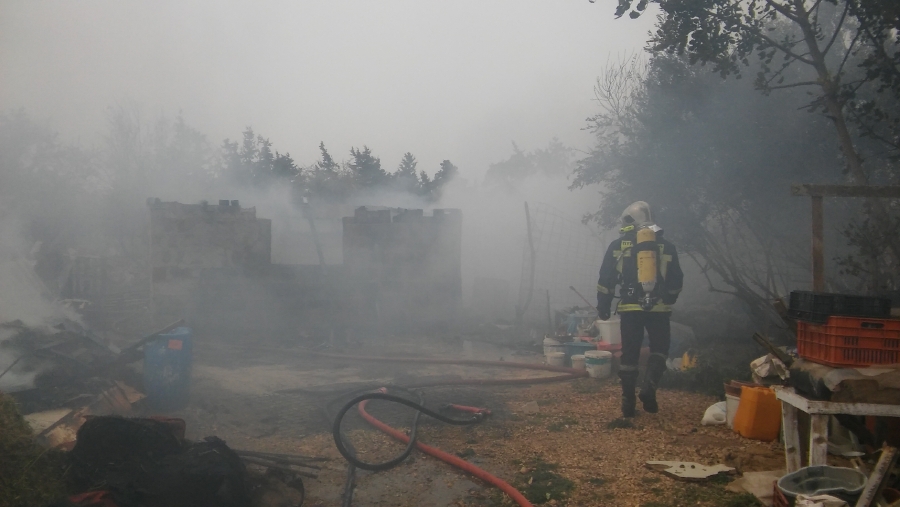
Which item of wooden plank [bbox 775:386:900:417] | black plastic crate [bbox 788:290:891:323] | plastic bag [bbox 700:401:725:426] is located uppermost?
black plastic crate [bbox 788:290:891:323]

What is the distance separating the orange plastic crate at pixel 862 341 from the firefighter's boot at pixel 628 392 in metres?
2.33

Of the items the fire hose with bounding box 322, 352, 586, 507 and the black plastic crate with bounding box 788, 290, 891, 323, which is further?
the fire hose with bounding box 322, 352, 586, 507

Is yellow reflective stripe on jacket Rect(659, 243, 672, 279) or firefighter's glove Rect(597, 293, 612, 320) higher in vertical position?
yellow reflective stripe on jacket Rect(659, 243, 672, 279)

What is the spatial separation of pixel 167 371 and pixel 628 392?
15.8 ft

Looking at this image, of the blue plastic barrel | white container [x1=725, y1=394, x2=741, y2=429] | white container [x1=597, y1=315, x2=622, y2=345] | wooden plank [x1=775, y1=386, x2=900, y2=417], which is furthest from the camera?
white container [x1=597, y1=315, x2=622, y2=345]

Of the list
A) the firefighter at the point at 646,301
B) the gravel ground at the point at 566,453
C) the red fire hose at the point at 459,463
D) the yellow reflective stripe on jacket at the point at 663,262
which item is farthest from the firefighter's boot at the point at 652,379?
the red fire hose at the point at 459,463

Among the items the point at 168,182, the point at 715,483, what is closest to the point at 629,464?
the point at 715,483

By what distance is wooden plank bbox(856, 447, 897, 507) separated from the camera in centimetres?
304

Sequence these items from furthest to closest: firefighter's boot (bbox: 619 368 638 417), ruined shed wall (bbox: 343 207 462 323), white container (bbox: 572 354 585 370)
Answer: ruined shed wall (bbox: 343 207 462 323) → white container (bbox: 572 354 585 370) → firefighter's boot (bbox: 619 368 638 417)

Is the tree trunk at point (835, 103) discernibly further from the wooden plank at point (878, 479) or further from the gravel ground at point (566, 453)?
the wooden plank at point (878, 479)

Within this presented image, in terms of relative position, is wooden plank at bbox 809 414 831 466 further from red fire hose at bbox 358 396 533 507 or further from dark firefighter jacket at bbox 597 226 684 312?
dark firefighter jacket at bbox 597 226 684 312

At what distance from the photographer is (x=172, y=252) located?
12203 millimetres

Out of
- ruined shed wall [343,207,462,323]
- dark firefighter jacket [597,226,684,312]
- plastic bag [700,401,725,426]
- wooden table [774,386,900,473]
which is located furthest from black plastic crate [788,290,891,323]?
ruined shed wall [343,207,462,323]

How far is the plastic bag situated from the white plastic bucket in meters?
2.28
